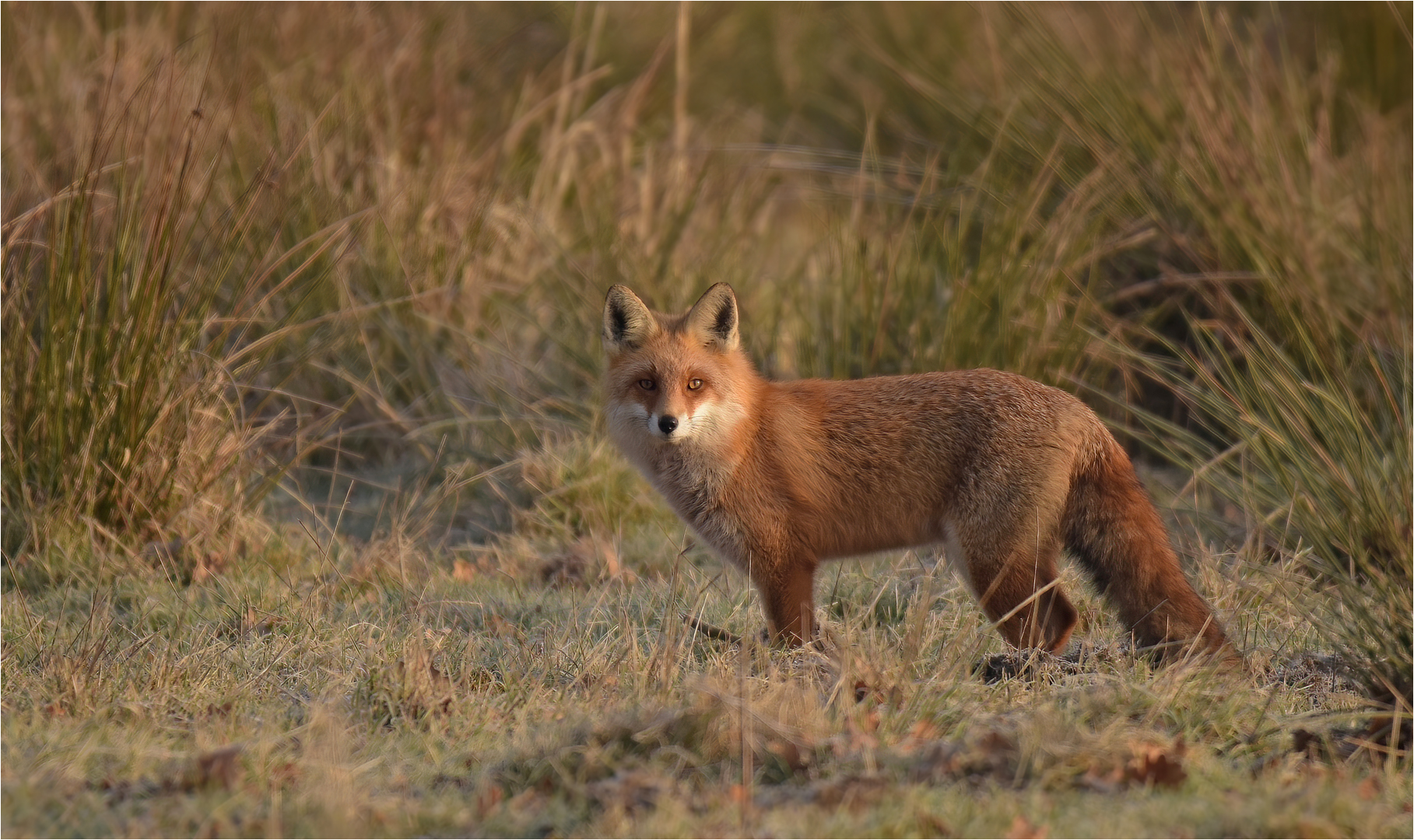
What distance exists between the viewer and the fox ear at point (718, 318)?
4797 millimetres

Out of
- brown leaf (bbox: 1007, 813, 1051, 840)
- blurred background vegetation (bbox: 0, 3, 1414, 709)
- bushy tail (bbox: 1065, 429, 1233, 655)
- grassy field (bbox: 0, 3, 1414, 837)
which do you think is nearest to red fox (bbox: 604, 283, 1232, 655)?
bushy tail (bbox: 1065, 429, 1233, 655)

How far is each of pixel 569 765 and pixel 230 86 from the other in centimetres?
553

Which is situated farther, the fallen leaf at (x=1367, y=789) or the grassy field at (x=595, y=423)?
the grassy field at (x=595, y=423)

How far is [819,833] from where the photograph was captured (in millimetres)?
2928

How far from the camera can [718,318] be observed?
4867 millimetres

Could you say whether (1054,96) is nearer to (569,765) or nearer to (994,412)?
(994,412)

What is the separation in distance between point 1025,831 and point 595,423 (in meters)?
3.97

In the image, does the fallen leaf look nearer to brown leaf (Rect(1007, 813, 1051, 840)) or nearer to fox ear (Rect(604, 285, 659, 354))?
brown leaf (Rect(1007, 813, 1051, 840))

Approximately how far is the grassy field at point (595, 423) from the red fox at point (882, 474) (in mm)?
248

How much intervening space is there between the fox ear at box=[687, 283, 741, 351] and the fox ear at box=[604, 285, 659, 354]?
0.17m

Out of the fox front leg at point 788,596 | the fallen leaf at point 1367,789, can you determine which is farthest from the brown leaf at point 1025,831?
the fox front leg at point 788,596

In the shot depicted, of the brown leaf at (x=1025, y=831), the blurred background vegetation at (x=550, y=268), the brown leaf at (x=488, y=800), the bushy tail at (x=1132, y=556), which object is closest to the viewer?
the brown leaf at (x=1025, y=831)

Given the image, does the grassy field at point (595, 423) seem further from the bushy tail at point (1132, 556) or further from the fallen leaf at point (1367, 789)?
the bushy tail at point (1132, 556)

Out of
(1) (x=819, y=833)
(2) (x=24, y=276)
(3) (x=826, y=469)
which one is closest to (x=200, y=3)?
(2) (x=24, y=276)
